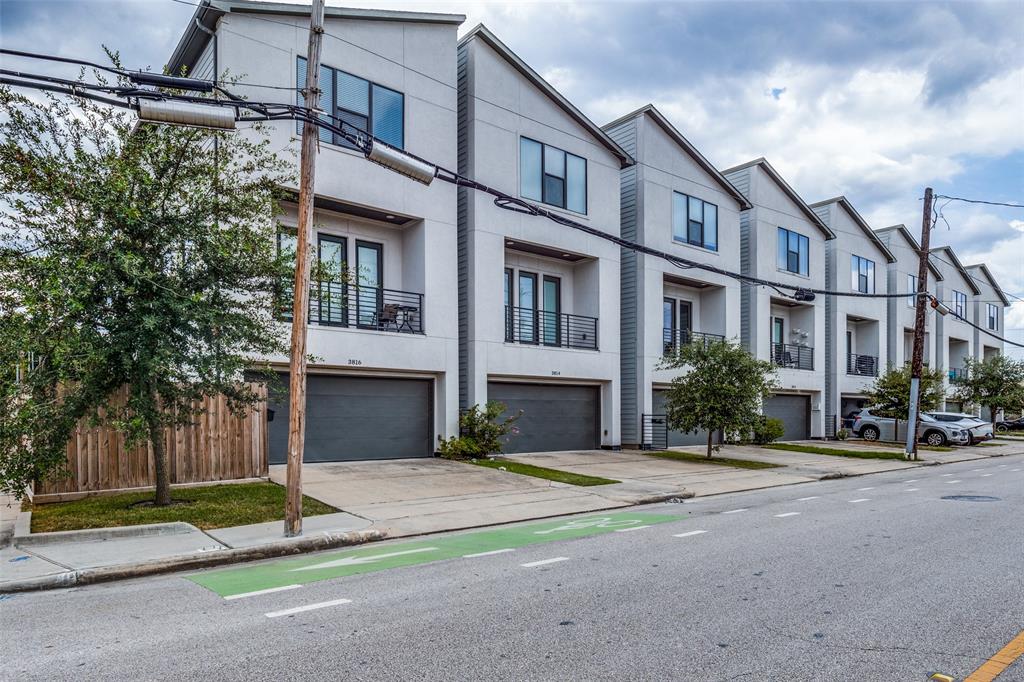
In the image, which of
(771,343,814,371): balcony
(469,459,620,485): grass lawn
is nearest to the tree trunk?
(469,459,620,485): grass lawn

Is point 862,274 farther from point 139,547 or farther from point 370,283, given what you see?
point 139,547

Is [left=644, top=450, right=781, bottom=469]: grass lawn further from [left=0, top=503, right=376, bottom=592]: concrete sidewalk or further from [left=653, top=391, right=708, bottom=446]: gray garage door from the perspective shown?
[left=0, top=503, right=376, bottom=592]: concrete sidewalk

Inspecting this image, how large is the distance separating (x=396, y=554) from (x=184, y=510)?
394cm

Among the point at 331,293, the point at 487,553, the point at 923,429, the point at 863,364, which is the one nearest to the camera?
the point at 487,553

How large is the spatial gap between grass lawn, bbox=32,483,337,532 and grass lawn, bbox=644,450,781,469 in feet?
41.0

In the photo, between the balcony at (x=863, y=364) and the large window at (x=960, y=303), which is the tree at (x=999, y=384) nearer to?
the balcony at (x=863, y=364)

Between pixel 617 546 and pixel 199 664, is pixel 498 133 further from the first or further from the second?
pixel 199 664

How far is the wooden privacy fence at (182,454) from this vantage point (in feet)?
38.4

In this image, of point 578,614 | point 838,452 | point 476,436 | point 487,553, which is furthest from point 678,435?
point 578,614

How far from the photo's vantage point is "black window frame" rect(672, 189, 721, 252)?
25.0 meters

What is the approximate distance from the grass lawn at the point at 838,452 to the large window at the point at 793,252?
286 inches

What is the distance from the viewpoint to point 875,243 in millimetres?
35969

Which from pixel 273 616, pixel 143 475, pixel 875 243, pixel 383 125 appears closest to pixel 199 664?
pixel 273 616

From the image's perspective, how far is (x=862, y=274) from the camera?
35062mm
